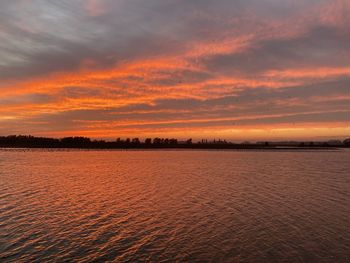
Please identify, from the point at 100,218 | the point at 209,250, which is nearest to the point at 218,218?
the point at 209,250

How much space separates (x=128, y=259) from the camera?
17.1 meters

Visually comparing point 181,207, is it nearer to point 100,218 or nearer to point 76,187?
point 100,218

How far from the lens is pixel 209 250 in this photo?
61.6 ft

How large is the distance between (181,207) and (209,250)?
1264 cm

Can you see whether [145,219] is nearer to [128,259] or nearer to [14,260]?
[128,259]

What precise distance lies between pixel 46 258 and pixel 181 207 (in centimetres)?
1628

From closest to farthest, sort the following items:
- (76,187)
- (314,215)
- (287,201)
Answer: (314,215), (287,201), (76,187)

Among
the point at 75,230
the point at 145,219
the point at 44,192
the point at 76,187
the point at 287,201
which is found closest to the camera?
the point at 75,230

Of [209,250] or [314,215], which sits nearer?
[209,250]

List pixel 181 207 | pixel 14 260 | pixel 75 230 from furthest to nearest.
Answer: pixel 181 207, pixel 75 230, pixel 14 260

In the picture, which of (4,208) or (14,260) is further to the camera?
(4,208)

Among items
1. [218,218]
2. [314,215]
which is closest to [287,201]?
[314,215]

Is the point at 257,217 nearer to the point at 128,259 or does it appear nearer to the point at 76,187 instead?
the point at 128,259

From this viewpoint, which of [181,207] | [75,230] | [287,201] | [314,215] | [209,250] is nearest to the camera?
[209,250]
